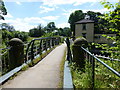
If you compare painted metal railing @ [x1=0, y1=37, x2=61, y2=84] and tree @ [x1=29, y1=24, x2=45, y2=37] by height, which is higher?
tree @ [x1=29, y1=24, x2=45, y2=37]

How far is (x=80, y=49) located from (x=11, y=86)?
3269 mm

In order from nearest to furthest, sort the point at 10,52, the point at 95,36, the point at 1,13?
the point at 10,52
the point at 1,13
the point at 95,36

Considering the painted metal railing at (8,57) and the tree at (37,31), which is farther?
the tree at (37,31)

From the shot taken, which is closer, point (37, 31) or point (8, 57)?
point (8, 57)

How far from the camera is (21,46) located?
5.51m

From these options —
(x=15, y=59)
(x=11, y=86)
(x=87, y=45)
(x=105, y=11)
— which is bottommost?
(x=11, y=86)

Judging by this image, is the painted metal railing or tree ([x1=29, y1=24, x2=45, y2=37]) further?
tree ([x1=29, y1=24, x2=45, y2=37])

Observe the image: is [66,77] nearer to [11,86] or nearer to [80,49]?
[11,86]

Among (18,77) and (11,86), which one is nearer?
(11,86)

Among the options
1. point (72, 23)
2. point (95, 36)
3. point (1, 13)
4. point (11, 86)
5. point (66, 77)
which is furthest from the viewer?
point (72, 23)

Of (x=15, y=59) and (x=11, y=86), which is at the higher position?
(x=15, y=59)

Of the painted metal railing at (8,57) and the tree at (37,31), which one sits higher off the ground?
the tree at (37,31)

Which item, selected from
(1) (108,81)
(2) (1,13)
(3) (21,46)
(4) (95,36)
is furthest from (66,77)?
(4) (95,36)

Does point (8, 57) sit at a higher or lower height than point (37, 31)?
lower
